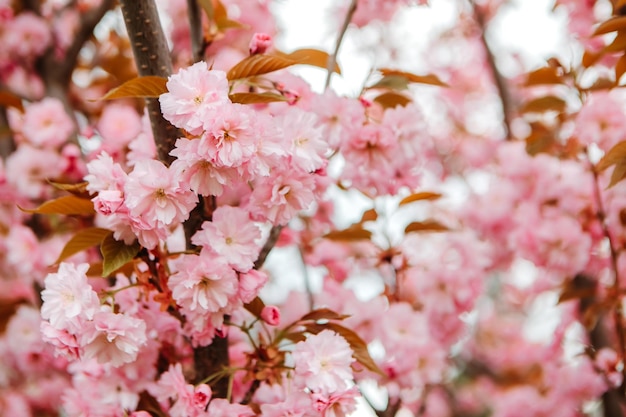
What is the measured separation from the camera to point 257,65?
3.71 ft

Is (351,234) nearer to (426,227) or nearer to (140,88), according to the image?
(426,227)

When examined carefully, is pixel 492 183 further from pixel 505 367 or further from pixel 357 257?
pixel 505 367

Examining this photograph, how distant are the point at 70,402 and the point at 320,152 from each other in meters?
0.70

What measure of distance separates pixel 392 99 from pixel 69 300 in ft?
2.62


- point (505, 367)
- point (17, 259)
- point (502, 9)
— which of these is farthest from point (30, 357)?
point (502, 9)

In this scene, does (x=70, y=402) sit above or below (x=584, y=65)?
below

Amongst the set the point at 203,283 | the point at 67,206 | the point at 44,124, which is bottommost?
the point at 203,283

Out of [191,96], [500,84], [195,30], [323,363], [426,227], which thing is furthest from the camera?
[500,84]

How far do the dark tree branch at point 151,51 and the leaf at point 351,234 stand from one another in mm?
473

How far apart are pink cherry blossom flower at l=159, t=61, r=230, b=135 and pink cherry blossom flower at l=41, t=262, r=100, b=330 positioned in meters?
0.31

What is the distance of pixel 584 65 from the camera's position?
5.02 feet

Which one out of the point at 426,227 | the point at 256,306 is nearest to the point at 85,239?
the point at 256,306

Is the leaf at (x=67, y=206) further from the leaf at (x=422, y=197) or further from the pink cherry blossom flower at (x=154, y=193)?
the leaf at (x=422, y=197)

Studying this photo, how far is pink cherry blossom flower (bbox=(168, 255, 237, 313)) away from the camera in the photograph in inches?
40.8
